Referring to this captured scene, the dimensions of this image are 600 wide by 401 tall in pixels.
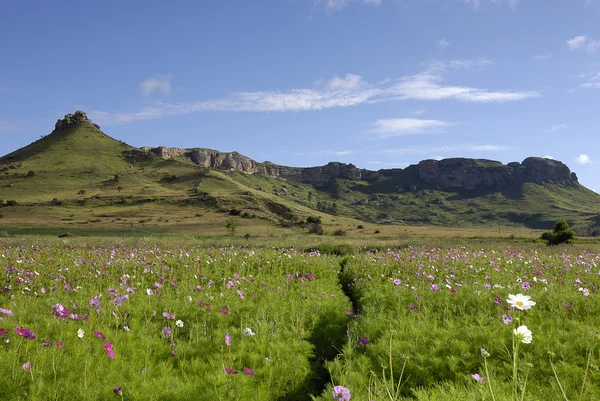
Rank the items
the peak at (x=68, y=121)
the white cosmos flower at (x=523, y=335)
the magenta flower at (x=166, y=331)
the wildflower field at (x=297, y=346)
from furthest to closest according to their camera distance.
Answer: the peak at (x=68, y=121) → the magenta flower at (x=166, y=331) → the wildflower field at (x=297, y=346) → the white cosmos flower at (x=523, y=335)

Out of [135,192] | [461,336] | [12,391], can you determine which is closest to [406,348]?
[461,336]

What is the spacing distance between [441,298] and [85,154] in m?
182

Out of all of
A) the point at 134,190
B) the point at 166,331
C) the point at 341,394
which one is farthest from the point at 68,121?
the point at 341,394

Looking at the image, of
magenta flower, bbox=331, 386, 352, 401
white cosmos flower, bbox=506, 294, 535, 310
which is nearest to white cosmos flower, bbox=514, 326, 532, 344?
white cosmos flower, bbox=506, 294, 535, 310

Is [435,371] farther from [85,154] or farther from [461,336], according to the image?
[85,154]

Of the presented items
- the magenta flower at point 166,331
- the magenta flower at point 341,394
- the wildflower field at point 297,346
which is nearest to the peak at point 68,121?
the wildflower field at point 297,346

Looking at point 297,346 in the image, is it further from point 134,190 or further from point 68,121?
point 68,121

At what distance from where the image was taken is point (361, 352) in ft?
18.2

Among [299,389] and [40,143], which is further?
[40,143]

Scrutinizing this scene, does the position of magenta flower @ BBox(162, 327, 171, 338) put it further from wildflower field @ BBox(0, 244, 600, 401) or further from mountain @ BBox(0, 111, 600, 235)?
mountain @ BBox(0, 111, 600, 235)

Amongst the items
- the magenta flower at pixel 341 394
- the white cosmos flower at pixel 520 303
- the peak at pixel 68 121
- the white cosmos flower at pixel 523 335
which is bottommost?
the magenta flower at pixel 341 394

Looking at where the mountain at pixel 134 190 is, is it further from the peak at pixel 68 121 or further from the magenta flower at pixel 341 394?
the magenta flower at pixel 341 394

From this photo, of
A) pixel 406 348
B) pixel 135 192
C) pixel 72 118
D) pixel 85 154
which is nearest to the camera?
pixel 406 348

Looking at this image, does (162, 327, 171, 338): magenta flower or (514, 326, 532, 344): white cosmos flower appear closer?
(514, 326, 532, 344): white cosmos flower
